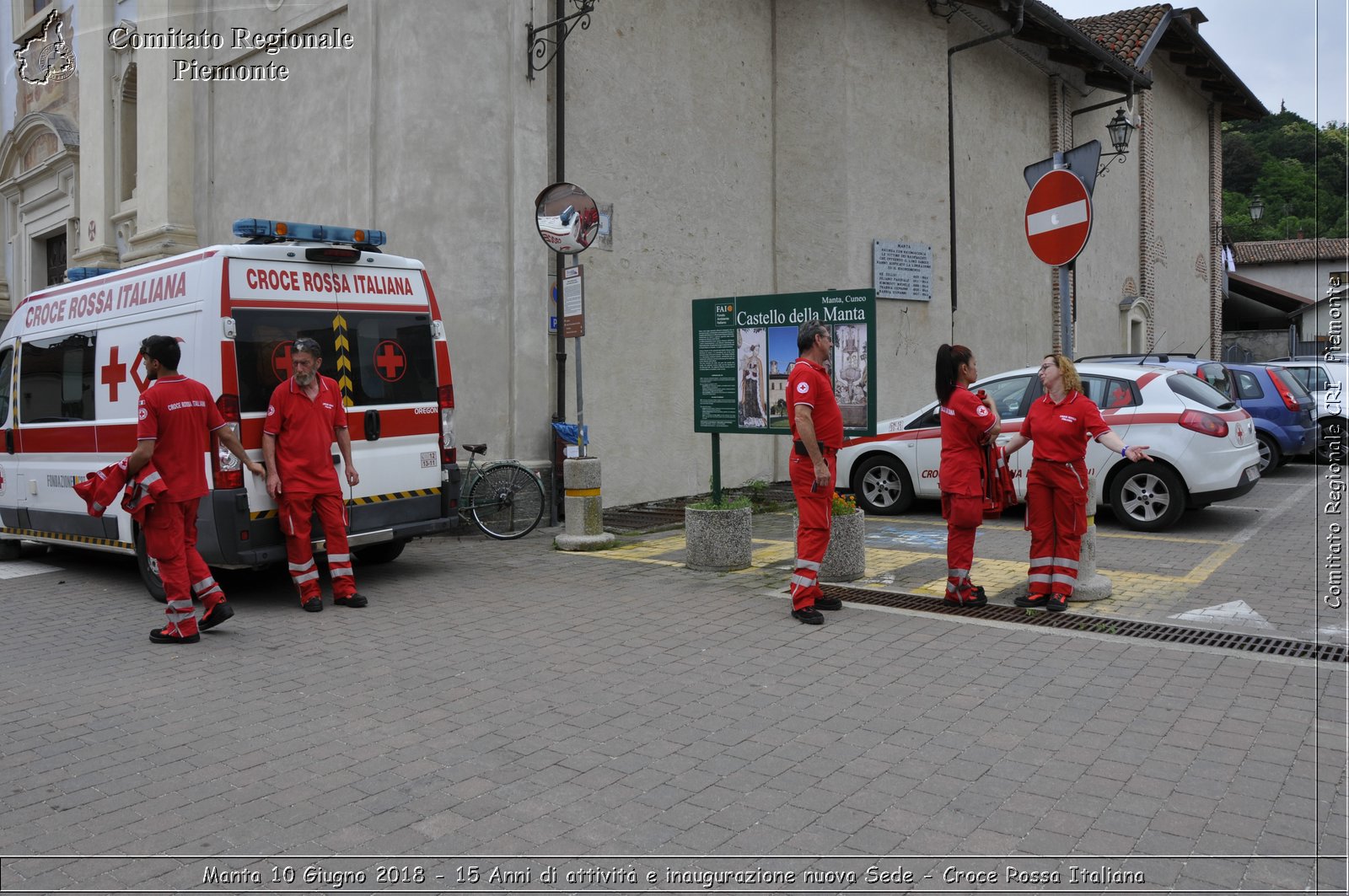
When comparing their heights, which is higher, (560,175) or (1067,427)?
(560,175)

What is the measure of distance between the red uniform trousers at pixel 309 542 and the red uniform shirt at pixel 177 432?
866mm

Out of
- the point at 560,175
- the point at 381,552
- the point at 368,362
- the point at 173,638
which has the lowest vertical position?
the point at 173,638

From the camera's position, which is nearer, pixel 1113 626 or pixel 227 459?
pixel 1113 626

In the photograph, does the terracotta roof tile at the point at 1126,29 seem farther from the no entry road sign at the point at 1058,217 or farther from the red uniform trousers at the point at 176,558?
the red uniform trousers at the point at 176,558

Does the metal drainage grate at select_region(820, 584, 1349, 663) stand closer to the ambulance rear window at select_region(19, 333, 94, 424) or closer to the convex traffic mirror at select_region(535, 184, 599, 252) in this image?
the convex traffic mirror at select_region(535, 184, 599, 252)

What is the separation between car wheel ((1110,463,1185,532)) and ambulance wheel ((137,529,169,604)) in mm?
9029

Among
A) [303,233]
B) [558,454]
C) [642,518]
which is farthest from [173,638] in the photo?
[642,518]

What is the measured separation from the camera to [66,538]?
9.17 meters

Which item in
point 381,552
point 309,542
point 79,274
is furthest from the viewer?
point 79,274

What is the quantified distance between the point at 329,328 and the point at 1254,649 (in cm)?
683

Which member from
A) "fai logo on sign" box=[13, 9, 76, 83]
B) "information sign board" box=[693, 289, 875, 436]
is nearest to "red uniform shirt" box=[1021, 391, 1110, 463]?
"information sign board" box=[693, 289, 875, 436]

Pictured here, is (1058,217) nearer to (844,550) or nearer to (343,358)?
(844,550)

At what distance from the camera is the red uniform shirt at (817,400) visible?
6891mm

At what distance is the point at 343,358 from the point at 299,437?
969 millimetres
